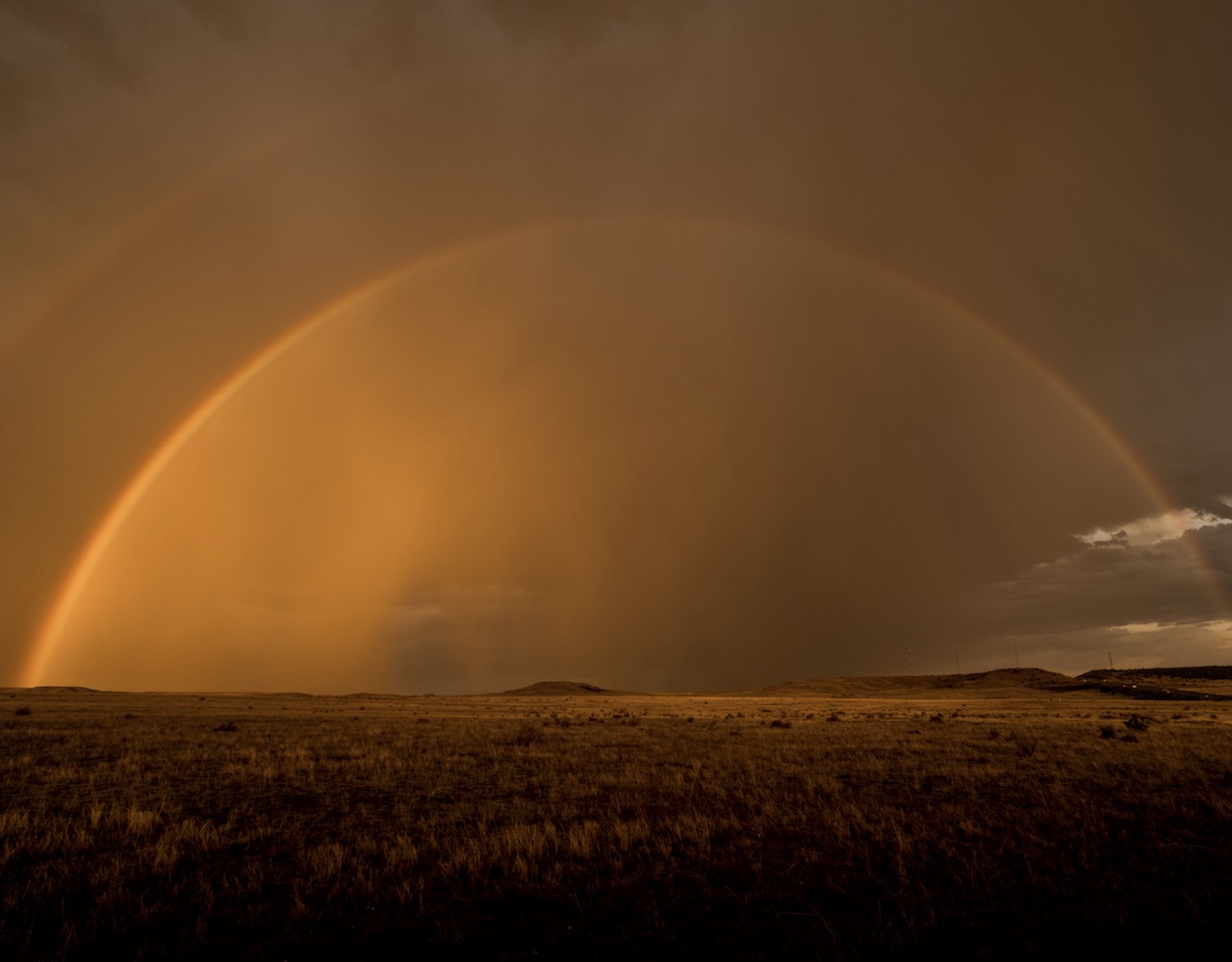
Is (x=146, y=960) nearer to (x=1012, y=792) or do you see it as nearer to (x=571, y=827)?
(x=571, y=827)

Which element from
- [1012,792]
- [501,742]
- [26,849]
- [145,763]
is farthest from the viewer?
[501,742]

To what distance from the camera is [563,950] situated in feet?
24.6

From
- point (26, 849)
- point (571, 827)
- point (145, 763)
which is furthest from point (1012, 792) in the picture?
point (145, 763)

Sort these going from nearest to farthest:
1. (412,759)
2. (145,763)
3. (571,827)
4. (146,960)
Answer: (146,960), (571,827), (145,763), (412,759)

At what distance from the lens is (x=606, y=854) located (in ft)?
35.9

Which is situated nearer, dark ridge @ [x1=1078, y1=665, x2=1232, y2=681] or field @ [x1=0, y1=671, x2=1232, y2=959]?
field @ [x1=0, y1=671, x2=1232, y2=959]

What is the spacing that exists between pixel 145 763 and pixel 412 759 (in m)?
7.03

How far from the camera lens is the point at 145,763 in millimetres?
19359

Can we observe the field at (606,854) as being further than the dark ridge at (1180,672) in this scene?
No

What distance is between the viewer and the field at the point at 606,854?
788 cm

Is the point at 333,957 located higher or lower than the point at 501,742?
lower

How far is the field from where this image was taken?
25.9ft

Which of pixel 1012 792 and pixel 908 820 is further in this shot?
pixel 1012 792

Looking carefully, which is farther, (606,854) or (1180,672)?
(1180,672)
